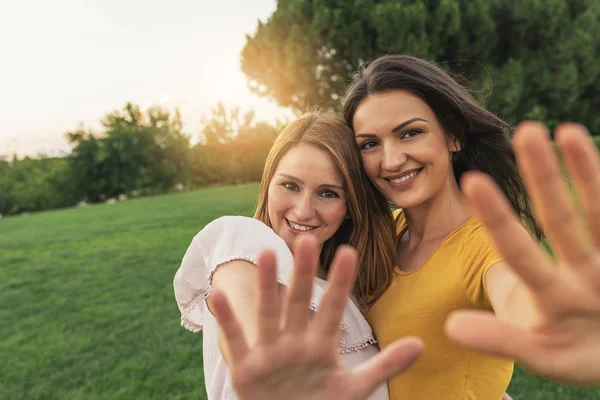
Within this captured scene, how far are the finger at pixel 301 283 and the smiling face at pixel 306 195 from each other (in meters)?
1.04

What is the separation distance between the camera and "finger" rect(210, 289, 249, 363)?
771 mm

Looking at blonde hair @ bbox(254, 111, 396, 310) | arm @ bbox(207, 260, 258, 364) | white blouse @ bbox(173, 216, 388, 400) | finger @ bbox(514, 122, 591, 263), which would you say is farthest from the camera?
blonde hair @ bbox(254, 111, 396, 310)

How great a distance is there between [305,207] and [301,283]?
3.52 feet

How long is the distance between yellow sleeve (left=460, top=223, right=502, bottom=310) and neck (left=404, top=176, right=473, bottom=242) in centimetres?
26

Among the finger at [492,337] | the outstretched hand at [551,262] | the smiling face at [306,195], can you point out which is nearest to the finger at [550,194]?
the outstretched hand at [551,262]

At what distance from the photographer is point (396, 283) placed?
180cm

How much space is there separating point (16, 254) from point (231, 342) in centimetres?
980

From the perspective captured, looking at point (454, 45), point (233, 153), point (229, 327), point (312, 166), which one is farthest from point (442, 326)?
point (233, 153)

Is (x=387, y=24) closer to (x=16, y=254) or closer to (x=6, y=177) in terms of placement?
(x=16, y=254)

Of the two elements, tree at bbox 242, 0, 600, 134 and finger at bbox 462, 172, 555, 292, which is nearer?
finger at bbox 462, 172, 555, 292

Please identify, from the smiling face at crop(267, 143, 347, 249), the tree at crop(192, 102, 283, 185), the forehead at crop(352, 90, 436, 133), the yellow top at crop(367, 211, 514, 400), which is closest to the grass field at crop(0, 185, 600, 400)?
the yellow top at crop(367, 211, 514, 400)

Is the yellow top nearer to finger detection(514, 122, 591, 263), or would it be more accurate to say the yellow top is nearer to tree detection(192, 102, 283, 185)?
finger detection(514, 122, 591, 263)

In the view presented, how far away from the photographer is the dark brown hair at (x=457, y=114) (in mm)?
1887

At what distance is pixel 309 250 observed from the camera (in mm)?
765
